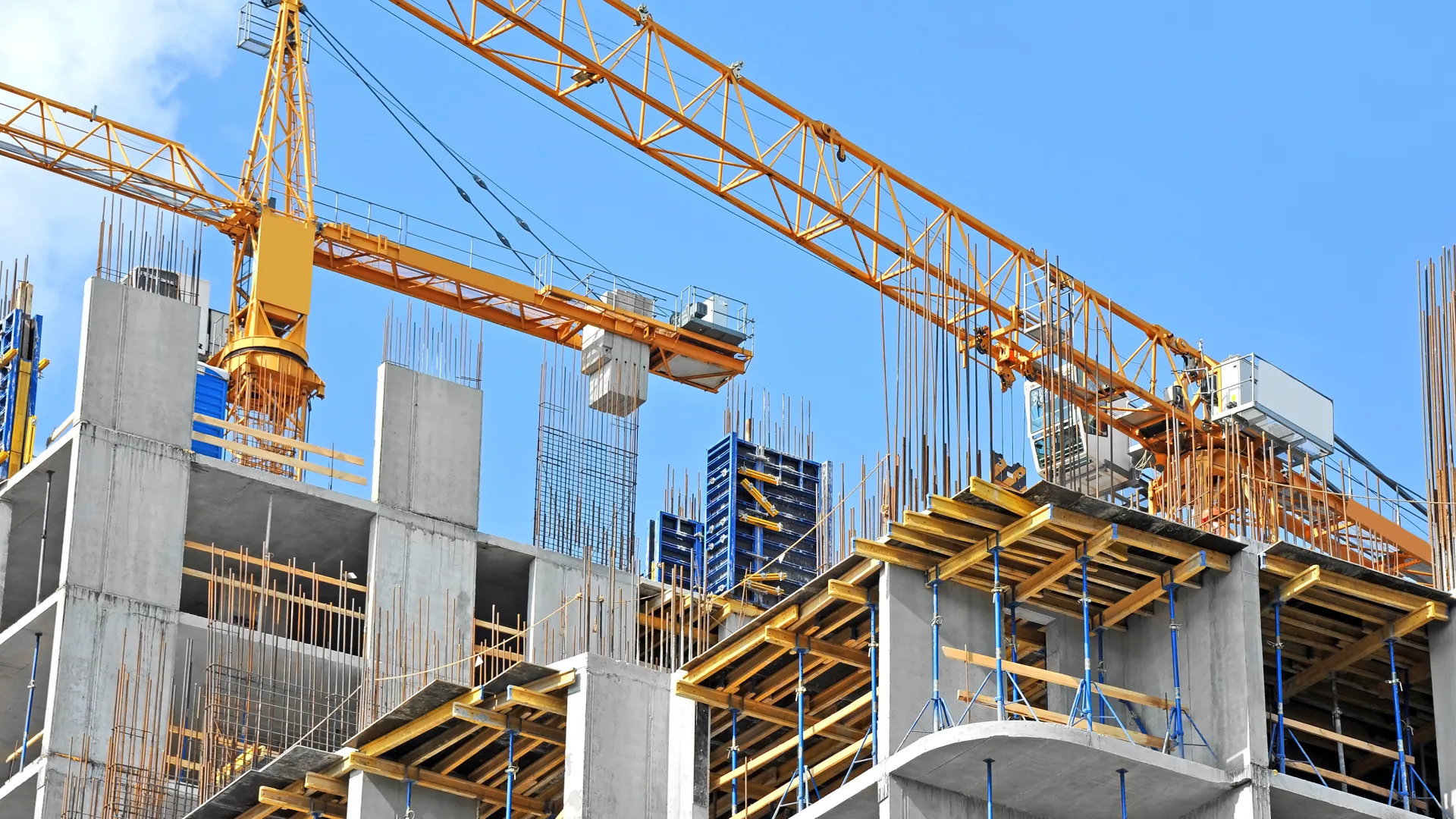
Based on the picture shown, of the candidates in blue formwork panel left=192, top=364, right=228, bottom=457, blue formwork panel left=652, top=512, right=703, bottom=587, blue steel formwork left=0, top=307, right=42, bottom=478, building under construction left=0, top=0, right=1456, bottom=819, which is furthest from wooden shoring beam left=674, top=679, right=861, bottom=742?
blue steel formwork left=0, top=307, right=42, bottom=478

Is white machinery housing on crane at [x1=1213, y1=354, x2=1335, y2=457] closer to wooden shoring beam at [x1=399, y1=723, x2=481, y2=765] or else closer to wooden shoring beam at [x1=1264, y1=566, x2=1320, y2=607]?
wooden shoring beam at [x1=1264, y1=566, x2=1320, y2=607]

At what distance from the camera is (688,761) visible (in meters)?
34.8

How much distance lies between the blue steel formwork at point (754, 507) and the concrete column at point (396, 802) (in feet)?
85.0

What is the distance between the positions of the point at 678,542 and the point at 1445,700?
104 ft

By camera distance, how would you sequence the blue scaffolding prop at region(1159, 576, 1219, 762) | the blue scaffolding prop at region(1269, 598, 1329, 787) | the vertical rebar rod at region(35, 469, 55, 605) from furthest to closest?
the vertical rebar rod at region(35, 469, 55, 605)
the blue scaffolding prop at region(1269, 598, 1329, 787)
the blue scaffolding prop at region(1159, 576, 1219, 762)

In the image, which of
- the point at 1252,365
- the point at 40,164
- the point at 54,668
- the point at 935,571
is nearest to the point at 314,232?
the point at 40,164

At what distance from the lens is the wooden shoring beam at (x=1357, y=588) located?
107 ft

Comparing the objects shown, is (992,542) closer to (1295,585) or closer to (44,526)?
(1295,585)

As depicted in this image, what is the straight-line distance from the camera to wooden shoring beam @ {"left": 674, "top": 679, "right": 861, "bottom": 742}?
114ft

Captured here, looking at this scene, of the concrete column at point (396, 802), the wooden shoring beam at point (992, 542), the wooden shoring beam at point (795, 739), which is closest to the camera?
the wooden shoring beam at point (992, 542)

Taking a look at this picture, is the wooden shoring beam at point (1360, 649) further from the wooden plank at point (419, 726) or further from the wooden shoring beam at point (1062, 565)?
the wooden plank at point (419, 726)

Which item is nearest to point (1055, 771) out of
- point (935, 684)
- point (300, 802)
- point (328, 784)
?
point (935, 684)

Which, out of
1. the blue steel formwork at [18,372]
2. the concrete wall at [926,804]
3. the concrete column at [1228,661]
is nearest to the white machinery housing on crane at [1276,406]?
the concrete column at [1228,661]

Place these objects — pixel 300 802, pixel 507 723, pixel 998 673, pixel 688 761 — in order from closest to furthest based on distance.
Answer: pixel 998 673 < pixel 688 761 < pixel 507 723 < pixel 300 802
